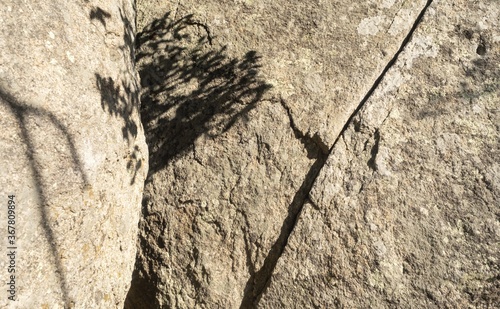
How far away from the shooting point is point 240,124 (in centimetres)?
321

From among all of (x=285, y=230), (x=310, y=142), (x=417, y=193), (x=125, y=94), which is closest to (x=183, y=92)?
(x=125, y=94)

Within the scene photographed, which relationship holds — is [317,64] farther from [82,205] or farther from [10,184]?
[10,184]

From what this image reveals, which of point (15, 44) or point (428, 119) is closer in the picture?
point (15, 44)

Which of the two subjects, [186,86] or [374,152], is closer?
[374,152]

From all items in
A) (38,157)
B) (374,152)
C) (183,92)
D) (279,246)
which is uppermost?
(374,152)

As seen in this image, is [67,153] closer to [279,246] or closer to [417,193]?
[279,246]

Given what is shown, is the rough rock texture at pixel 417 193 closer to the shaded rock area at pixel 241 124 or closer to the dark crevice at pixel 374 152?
the dark crevice at pixel 374 152

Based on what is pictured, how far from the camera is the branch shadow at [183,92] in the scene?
3250mm

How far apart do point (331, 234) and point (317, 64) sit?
3.84ft

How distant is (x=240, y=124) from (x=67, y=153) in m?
1.24

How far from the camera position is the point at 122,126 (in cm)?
269

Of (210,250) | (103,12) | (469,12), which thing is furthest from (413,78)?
(103,12)

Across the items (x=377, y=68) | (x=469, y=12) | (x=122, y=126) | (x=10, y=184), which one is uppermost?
(x=469, y=12)

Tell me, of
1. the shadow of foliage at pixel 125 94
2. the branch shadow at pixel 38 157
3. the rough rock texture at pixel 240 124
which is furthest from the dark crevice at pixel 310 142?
the branch shadow at pixel 38 157
